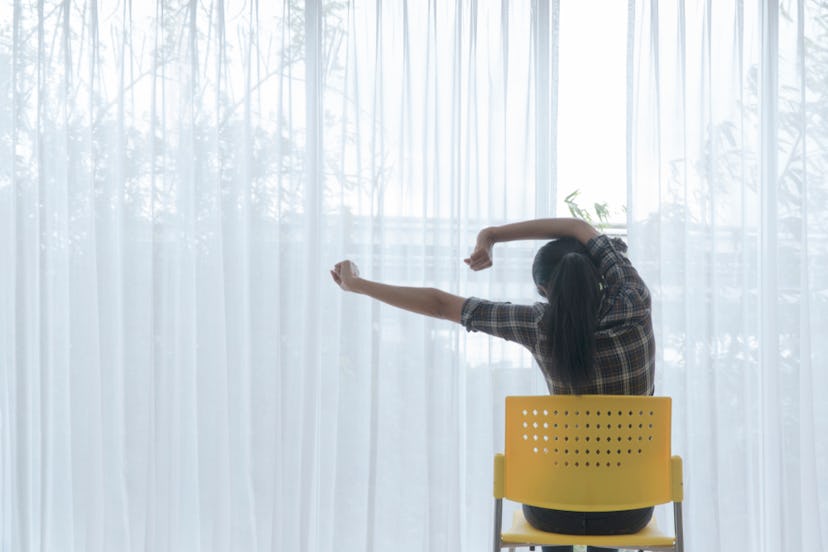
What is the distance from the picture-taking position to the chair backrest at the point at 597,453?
1782 mm

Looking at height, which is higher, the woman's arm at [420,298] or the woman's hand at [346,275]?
the woman's hand at [346,275]

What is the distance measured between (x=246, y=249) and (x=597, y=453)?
4.51 feet

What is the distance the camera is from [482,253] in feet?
6.98

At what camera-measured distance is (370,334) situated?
8.93ft

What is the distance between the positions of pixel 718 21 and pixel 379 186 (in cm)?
121

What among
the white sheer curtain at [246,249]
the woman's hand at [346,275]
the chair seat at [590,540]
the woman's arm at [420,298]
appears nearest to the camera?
the chair seat at [590,540]

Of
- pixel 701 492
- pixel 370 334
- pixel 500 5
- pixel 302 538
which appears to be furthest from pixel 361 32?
pixel 701 492

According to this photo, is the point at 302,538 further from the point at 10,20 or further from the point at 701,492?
the point at 10,20

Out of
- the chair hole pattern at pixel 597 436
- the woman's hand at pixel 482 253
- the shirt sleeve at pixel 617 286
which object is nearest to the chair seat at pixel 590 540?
the chair hole pattern at pixel 597 436

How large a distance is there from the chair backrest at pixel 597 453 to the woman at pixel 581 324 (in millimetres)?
64

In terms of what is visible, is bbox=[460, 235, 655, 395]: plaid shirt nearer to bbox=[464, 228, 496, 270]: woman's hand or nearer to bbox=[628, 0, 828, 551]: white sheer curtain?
bbox=[464, 228, 496, 270]: woman's hand

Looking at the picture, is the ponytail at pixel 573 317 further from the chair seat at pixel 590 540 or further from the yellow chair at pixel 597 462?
the chair seat at pixel 590 540

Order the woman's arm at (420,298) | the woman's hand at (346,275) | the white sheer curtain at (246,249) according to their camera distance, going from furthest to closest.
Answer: the white sheer curtain at (246,249), the woman's hand at (346,275), the woman's arm at (420,298)

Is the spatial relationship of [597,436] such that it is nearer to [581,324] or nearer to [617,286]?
[581,324]
